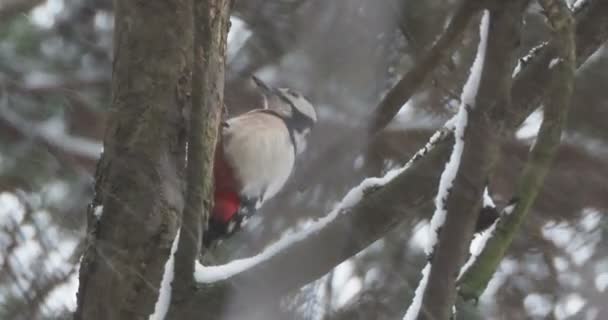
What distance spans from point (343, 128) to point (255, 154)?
531 millimetres

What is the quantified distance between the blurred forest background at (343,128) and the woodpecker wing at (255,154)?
71mm

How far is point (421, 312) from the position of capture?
3.90ft

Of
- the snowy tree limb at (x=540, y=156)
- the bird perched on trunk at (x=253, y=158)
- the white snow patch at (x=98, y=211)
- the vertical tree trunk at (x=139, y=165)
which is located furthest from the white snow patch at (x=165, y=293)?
the bird perched on trunk at (x=253, y=158)

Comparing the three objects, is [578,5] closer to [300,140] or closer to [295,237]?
[295,237]

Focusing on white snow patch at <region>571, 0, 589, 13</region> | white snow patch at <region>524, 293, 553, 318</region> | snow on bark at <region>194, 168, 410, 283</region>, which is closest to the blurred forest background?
white snow patch at <region>524, 293, 553, 318</region>

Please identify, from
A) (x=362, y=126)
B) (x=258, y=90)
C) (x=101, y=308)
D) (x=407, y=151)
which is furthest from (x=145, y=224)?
(x=258, y=90)

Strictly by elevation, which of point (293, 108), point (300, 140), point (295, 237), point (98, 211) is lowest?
point (300, 140)

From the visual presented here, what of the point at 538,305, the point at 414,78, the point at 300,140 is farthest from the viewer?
the point at 300,140

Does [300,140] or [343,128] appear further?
[300,140]

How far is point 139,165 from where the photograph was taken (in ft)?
6.41

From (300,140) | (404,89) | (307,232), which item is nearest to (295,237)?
(307,232)

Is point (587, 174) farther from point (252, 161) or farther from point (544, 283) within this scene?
point (252, 161)

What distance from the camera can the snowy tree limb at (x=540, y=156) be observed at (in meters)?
1.22

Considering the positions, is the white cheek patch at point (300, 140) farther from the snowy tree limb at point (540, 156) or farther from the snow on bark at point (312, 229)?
the snowy tree limb at point (540, 156)
